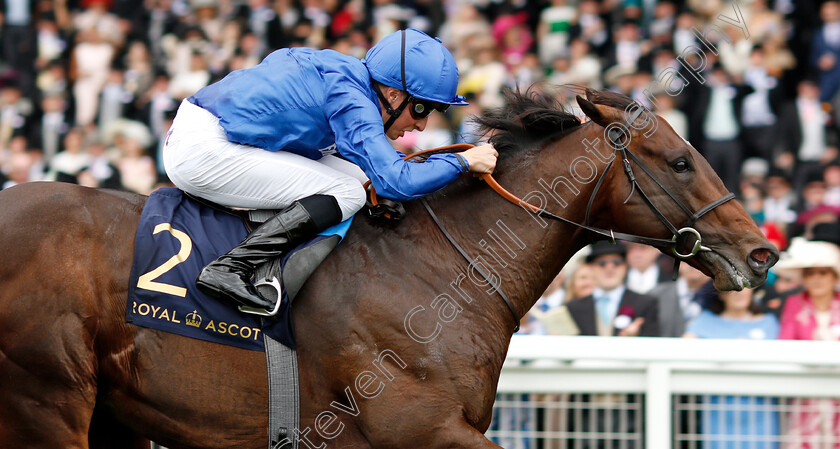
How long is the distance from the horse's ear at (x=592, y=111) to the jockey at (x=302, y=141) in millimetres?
403

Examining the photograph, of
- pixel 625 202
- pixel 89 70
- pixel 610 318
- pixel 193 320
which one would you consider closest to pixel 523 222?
pixel 625 202

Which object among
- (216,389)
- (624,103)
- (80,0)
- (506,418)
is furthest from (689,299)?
(80,0)

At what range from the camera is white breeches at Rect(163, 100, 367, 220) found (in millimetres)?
3510

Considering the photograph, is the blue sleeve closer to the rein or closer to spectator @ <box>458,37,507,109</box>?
the rein

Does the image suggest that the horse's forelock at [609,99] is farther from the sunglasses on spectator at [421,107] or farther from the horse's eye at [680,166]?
the sunglasses on spectator at [421,107]

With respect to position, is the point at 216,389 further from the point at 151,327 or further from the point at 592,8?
the point at 592,8

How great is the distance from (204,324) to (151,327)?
0.19 metres

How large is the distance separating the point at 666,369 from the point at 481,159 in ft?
4.49

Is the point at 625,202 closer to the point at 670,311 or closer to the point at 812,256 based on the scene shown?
the point at 670,311

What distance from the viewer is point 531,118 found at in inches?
149

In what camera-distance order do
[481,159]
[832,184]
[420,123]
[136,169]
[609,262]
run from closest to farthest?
1. [481,159]
2. [420,123]
3. [609,262]
4. [832,184]
5. [136,169]

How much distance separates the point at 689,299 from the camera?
558 centimetres

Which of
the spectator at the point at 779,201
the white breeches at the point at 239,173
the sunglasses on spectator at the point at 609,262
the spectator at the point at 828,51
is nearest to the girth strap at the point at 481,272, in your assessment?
the white breeches at the point at 239,173

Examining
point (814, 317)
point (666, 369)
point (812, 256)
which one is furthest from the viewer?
point (812, 256)
